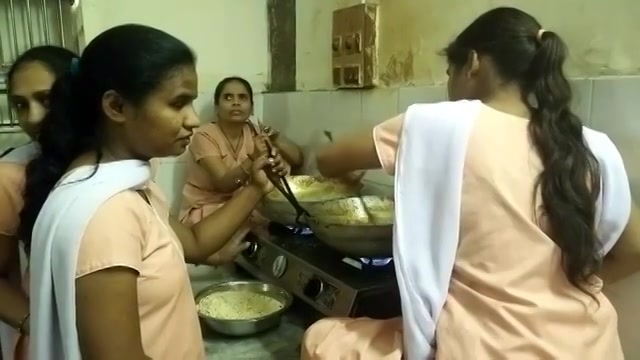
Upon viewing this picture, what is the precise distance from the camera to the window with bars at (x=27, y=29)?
77.9 inches

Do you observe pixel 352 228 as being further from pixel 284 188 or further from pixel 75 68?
pixel 75 68

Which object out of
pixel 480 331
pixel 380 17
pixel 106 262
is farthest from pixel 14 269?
pixel 380 17

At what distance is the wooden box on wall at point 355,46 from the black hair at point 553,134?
0.72m

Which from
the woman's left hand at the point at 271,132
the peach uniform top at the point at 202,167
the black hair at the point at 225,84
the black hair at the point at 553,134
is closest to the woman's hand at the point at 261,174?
the black hair at the point at 553,134

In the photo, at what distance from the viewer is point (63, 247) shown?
0.72 meters

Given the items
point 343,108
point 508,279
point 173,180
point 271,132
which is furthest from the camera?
point 173,180

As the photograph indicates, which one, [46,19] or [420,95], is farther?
[46,19]

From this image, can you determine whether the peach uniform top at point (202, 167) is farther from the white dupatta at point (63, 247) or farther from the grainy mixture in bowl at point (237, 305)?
the white dupatta at point (63, 247)

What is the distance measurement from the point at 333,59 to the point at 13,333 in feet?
4.02

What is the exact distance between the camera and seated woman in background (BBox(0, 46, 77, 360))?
920mm

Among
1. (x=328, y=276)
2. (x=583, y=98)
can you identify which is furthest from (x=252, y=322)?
(x=583, y=98)

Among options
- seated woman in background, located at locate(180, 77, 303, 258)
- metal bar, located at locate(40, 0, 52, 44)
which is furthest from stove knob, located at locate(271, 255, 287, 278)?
metal bar, located at locate(40, 0, 52, 44)

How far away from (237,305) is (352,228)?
37cm

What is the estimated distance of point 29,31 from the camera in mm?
2018
